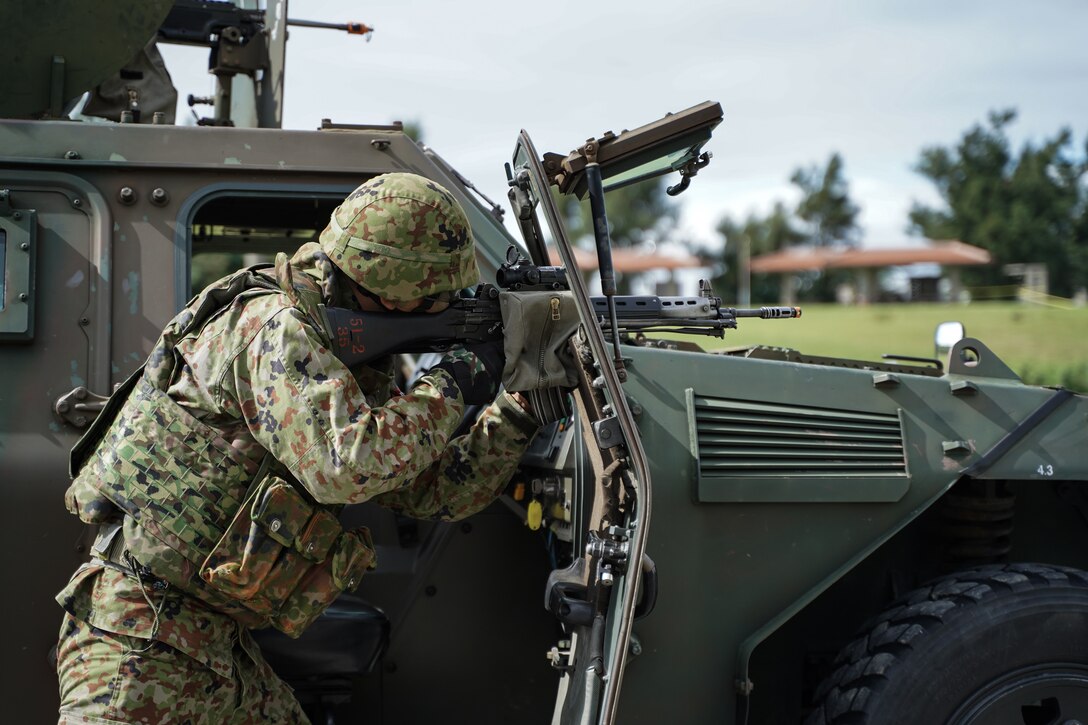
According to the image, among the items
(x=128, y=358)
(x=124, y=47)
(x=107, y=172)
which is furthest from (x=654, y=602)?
(x=124, y=47)

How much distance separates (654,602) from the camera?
98.2 inches

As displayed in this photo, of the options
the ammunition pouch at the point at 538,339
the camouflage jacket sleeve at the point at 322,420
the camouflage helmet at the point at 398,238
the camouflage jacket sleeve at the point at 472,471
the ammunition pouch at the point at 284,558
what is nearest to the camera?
the camouflage jacket sleeve at the point at 322,420

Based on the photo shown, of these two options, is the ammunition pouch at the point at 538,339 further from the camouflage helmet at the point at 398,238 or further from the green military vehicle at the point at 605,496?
the camouflage helmet at the point at 398,238

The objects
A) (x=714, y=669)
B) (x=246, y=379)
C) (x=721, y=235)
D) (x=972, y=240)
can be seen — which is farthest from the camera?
(x=721, y=235)

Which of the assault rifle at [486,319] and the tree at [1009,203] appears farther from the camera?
the tree at [1009,203]

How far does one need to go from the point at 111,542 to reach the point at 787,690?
185cm

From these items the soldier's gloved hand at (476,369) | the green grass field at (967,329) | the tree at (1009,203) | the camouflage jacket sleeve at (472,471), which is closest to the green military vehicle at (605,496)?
the camouflage jacket sleeve at (472,471)

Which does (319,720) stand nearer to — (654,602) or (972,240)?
(654,602)

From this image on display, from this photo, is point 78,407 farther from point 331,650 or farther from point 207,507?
point 331,650

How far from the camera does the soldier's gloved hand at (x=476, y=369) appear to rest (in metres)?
2.63

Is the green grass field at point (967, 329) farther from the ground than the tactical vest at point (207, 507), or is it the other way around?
the green grass field at point (967, 329)

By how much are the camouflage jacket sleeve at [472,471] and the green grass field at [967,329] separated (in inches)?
567

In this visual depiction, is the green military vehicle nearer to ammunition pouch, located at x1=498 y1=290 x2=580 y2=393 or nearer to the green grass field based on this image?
ammunition pouch, located at x1=498 y1=290 x2=580 y2=393

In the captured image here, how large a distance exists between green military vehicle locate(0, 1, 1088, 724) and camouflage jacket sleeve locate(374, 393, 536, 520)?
0.38ft
